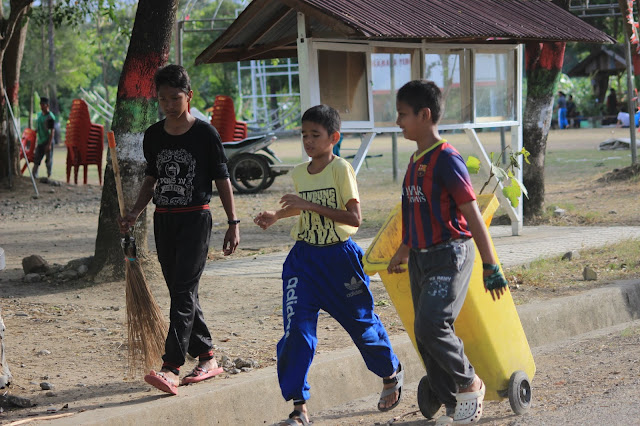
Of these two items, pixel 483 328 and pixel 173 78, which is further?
pixel 173 78

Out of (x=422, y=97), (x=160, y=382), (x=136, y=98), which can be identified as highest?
(x=136, y=98)

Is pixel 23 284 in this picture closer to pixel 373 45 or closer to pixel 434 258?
pixel 373 45

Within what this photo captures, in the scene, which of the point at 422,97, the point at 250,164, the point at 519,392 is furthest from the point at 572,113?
the point at 422,97

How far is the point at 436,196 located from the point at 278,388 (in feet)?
4.97

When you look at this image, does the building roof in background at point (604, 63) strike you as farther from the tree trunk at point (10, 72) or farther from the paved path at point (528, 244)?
the paved path at point (528, 244)

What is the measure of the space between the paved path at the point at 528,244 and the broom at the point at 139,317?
11.1ft

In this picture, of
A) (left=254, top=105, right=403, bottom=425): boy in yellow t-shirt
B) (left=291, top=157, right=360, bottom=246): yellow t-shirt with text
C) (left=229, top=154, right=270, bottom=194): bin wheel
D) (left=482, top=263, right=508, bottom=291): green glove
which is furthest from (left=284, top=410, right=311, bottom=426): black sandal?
(left=229, top=154, right=270, bottom=194): bin wheel

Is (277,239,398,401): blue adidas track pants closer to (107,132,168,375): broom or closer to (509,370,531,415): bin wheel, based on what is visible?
(509,370,531,415): bin wheel

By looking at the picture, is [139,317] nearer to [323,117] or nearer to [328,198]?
[328,198]

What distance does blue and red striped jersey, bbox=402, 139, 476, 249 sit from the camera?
400 centimetres

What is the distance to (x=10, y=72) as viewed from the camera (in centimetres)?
1908

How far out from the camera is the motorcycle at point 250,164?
664 inches

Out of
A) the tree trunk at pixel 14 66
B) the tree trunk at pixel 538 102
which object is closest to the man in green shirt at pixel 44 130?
the tree trunk at pixel 14 66

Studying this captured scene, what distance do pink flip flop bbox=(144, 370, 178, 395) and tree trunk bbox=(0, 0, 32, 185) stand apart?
12561mm
